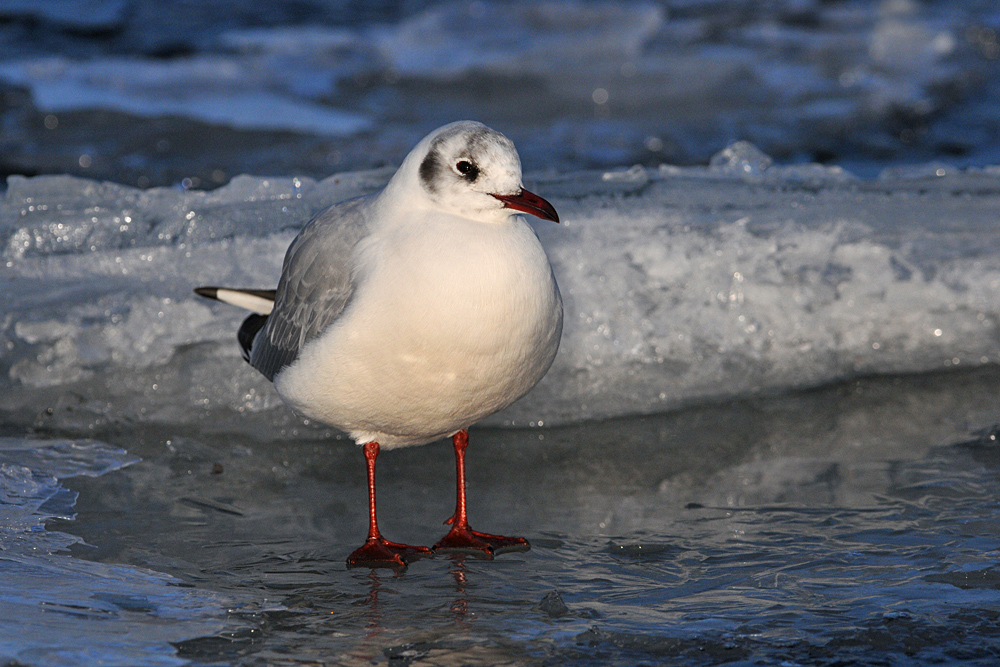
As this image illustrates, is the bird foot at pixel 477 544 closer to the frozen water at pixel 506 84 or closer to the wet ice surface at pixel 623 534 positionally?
the wet ice surface at pixel 623 534

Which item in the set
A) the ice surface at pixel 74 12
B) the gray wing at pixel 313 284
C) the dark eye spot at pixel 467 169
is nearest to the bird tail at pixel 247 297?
the gray wing at pixel 313 284

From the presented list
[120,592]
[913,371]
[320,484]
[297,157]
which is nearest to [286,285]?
[320,484]

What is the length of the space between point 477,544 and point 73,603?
118cm

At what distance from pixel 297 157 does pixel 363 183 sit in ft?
11.1

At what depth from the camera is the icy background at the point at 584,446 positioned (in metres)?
2.95

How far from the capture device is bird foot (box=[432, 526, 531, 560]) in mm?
3496

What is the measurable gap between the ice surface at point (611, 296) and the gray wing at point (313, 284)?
849mm

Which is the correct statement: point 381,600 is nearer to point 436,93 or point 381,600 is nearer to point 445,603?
point 445,603

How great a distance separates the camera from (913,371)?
4.89 metres

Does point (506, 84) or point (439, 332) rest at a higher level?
point (506, 84)

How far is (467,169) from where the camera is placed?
3258 mm

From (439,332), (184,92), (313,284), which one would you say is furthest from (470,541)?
(184,92)

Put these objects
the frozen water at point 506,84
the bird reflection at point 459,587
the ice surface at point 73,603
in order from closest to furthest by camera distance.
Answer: the ice surface at point 73,603
the bird reflection at point 459,587
the frozen water at point 506,84

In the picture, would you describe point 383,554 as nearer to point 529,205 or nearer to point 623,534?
point 623,534
